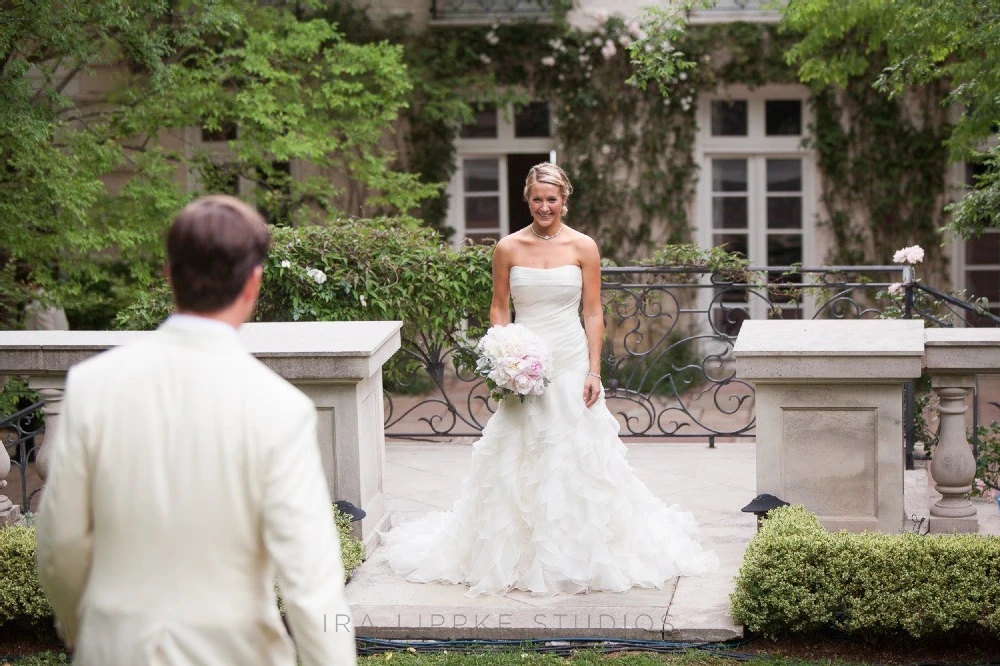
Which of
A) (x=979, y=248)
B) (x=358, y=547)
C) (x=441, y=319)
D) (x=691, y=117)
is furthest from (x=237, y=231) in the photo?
(x=979, y=248)

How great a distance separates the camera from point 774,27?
13.9 meters

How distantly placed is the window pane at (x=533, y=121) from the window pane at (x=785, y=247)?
3.08 metres

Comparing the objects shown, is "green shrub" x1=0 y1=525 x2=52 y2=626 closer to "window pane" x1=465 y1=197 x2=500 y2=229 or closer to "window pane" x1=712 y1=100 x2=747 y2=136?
"window pane" x1=465 y1=197 x2=500 y2=229

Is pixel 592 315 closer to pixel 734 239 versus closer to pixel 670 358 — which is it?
pixel 670 358

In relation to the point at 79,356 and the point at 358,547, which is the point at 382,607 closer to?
the point at 358,547

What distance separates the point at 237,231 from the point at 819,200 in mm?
12882

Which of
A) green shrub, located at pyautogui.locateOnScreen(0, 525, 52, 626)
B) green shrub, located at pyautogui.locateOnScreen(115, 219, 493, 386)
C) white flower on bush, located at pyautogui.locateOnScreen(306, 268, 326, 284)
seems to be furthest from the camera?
green shrub, located at pyautogui.locateOnScreen(115, 219, 493, 386)

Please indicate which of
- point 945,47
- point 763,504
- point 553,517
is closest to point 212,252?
point 553,517

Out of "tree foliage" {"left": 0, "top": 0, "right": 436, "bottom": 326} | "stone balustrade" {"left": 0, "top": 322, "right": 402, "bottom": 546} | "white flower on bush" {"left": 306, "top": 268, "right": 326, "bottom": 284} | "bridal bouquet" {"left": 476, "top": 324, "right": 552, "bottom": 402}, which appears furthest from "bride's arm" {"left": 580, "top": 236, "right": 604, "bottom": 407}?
"tree foliage" {"left": 0, "top": 0, "right": 436, "bottom": 326}

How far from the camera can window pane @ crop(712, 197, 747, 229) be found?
14680 millimetres

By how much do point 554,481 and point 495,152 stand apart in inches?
383

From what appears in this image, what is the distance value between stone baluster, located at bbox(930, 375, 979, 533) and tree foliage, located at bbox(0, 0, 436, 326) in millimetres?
6450

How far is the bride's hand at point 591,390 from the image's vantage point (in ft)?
18.4

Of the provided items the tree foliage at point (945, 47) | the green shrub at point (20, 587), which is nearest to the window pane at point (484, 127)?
A: the tree foliage at point (945, 47)
